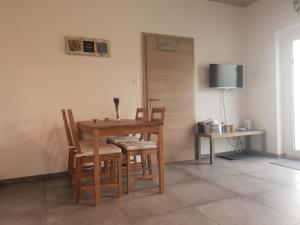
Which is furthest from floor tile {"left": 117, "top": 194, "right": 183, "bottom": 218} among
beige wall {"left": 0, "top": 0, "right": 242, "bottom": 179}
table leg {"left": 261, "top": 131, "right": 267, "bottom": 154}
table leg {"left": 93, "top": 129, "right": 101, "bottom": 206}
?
table leg {"left": 261, "top": 131, "right": 267, "bottom": 154}

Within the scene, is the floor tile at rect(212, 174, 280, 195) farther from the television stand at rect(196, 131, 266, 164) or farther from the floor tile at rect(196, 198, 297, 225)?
the television stand at rect(196, 131, 266, 164)

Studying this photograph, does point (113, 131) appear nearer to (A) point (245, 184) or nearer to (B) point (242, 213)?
(B) point (242, 213)

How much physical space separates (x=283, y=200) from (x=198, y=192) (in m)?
0.84

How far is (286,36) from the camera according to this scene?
169 inches

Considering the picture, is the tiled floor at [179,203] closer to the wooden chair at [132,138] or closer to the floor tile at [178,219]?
the floor tile at [178,219]

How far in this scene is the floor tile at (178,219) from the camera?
2098mm

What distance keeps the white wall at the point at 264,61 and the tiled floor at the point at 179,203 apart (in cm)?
122

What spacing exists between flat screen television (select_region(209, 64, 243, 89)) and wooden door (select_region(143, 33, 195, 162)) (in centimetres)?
35

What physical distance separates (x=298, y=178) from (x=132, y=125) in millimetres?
2262

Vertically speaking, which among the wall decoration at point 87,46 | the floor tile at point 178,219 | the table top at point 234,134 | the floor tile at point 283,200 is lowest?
the floor tile at point 178,219

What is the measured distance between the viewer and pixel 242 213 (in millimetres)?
2244

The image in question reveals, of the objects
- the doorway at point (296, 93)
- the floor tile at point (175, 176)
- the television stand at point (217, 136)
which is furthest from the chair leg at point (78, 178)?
the doorway at point (296, 93)

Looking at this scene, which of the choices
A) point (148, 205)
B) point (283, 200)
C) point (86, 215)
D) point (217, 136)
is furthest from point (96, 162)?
point (217, 136)

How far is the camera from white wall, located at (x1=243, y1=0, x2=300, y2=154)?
171 inches
